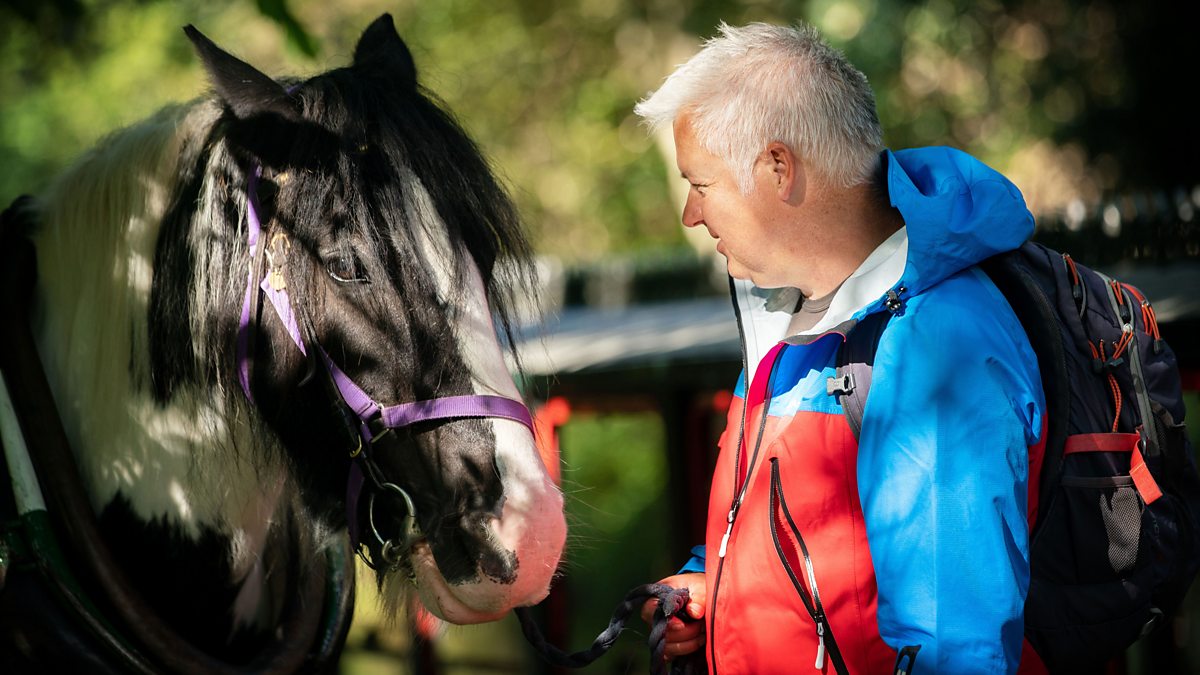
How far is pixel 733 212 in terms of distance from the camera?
162 centimetres

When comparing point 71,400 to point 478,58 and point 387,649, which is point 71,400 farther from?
point 478,58

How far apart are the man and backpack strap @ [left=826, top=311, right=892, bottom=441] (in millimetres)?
22

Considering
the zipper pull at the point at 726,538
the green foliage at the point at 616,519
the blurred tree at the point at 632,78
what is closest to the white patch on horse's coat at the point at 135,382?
the zipper pull at the point at 726,538

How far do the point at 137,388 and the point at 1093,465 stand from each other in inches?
62.4

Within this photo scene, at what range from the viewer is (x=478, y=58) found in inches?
540

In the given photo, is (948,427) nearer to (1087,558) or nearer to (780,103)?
(1087,558)

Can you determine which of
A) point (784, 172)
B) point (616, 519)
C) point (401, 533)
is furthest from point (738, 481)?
point (616, 519)

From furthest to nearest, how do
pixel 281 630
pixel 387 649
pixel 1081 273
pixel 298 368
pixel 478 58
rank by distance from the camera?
pixel 478 58
pixel 387 649
pixel 281 630
pixel 298 368
pixel 1081 273

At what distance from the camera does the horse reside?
5.78ft

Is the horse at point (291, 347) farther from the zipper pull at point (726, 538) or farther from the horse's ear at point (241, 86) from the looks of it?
Result: the zipper pull at point (726, 538)

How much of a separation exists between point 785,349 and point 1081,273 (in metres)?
0.45

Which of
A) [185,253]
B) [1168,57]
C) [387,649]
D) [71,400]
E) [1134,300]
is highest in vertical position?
[185,253]

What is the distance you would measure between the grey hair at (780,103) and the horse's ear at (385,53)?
0.67m

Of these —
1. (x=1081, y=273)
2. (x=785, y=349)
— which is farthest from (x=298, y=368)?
(x=1081, y=273)
